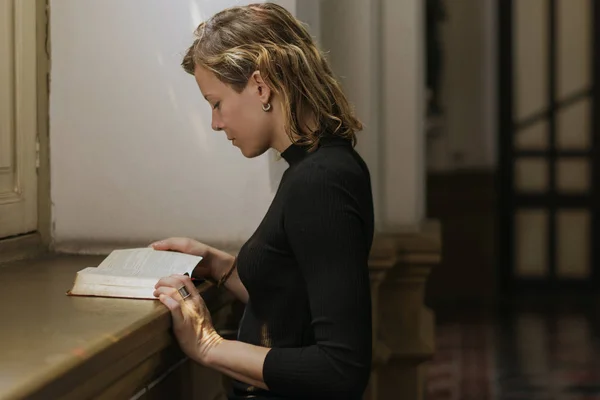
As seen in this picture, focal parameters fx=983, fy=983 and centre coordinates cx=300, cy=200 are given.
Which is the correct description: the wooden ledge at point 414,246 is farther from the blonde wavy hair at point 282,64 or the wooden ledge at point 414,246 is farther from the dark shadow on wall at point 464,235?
the dark shadow on wall at point 464,235

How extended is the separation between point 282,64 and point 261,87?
60 millimetres

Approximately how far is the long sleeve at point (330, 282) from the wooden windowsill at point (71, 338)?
243 mm

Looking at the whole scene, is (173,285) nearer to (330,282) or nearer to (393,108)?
(330,282)

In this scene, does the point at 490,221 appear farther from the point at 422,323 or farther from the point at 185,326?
the point at 185,326

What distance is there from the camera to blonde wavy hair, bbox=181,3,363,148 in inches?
70.3

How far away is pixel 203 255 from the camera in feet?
7.21

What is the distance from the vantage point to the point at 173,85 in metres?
2.61

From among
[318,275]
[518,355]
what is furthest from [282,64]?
[518,355]

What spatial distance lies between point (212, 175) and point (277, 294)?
862 millimetres

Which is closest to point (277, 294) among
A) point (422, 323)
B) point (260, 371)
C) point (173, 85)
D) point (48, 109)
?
point (260, 371)

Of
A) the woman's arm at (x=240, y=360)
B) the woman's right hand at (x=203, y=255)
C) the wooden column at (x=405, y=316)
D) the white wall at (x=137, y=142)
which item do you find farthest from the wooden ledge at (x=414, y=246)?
the woman's arm at (x=240, y=360)

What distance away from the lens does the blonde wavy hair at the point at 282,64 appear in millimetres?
1785

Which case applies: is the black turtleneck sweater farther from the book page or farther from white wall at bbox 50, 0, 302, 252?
white wall at bbox 50, 0, 302, 252

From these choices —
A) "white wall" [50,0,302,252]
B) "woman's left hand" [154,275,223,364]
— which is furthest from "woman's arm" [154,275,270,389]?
"white wall" [50,0,302,252]
